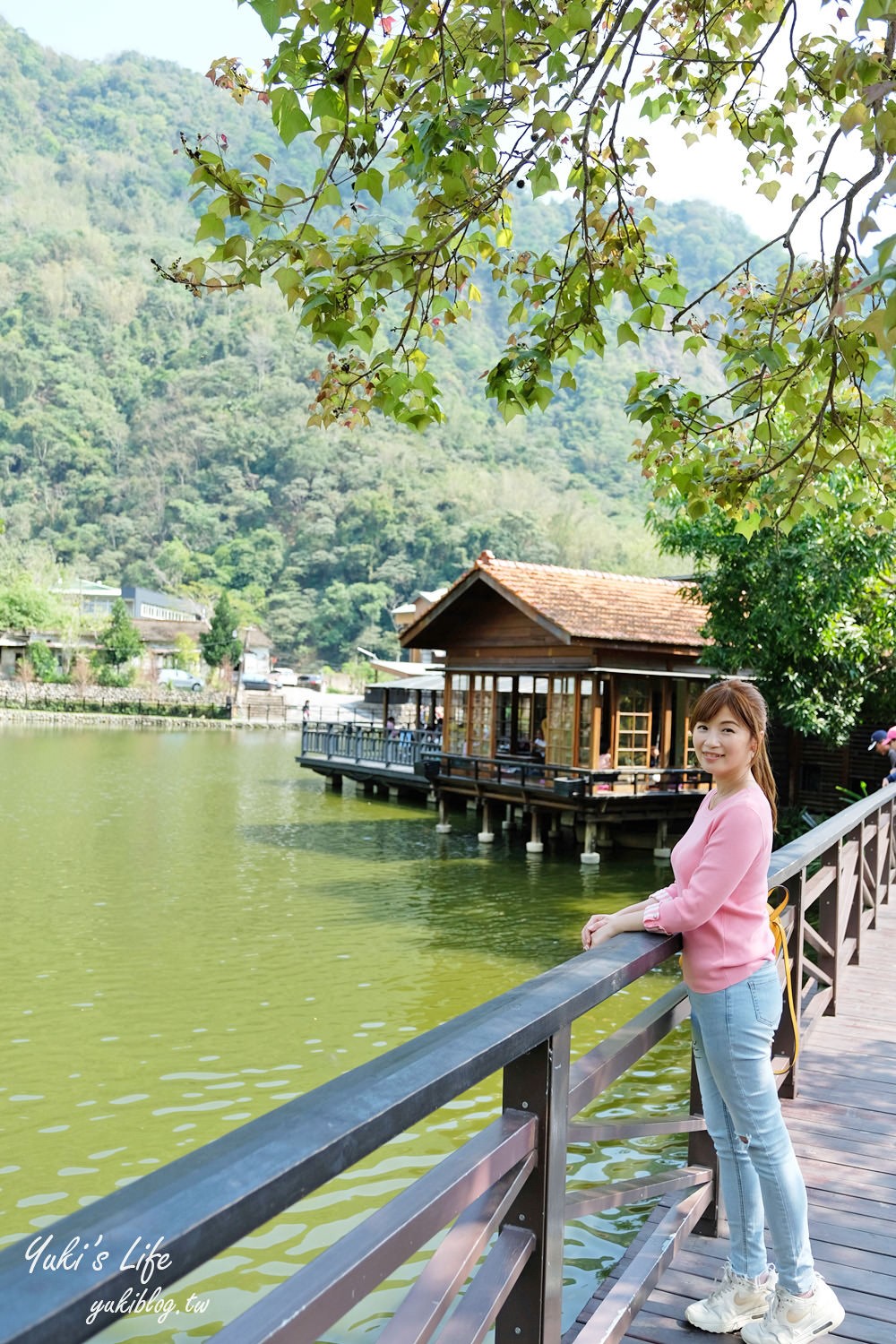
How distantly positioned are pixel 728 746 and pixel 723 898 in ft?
1.14

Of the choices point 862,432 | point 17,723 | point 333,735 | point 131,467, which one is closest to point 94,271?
point 131,467

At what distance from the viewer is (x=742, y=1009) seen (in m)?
2.33

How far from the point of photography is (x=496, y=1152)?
1.60 meters

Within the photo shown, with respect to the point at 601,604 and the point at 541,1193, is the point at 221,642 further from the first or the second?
the point at 541,1193

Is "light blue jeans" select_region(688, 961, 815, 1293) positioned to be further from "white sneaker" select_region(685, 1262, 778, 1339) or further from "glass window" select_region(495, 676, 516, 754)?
"glass window" select_region(495, 676, 516, 754)

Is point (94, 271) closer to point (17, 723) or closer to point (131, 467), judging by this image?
point (131, 467)

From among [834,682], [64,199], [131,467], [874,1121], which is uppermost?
[64,199]

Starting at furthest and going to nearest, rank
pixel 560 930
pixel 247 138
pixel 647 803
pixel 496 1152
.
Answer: pixel 247 138 < pixel 647 803 < pixel 560 930 < pixel 496 1152

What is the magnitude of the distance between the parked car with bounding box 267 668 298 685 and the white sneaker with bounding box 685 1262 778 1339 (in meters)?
61.8

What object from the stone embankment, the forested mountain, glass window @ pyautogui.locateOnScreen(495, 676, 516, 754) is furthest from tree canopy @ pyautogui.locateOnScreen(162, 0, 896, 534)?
the forested mountain

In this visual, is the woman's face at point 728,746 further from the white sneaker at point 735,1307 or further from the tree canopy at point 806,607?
the tree canopy at point 806,607

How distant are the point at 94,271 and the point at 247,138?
55399mm

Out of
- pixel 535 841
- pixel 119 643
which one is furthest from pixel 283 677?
pixel 535 841

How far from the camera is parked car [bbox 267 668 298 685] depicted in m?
65.5
